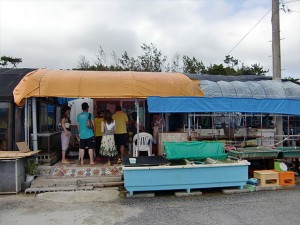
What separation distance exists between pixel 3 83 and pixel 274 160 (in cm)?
862

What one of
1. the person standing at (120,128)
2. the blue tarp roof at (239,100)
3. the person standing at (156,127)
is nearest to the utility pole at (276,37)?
the blue tarp roof at (239,100)

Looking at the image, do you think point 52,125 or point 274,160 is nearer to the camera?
point 274,160

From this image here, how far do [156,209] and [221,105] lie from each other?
4.33 metres

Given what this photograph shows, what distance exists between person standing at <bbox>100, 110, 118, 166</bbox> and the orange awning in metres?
0.75

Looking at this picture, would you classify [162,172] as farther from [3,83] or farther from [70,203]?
[3,83]

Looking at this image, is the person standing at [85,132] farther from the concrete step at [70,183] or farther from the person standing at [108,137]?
the concrete step at [70,183]

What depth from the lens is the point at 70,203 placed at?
689 centimetres

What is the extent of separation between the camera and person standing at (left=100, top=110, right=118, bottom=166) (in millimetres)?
9039

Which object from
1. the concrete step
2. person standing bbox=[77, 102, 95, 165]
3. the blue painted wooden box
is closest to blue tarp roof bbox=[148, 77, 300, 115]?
person standing bbox=[77, 102, 95, 165]

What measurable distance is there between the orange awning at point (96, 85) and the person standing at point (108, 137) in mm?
749

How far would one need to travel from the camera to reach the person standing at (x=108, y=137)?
9.04 metres

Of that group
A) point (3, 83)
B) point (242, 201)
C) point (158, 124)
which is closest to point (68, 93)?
point (3, 83)

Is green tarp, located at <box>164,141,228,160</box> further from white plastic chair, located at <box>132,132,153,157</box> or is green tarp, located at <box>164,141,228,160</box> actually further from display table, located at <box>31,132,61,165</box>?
display table, located at <box>31,132,61,165</box>

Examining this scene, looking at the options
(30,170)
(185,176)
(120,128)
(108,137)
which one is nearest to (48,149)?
(30,170)
